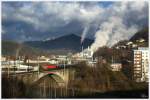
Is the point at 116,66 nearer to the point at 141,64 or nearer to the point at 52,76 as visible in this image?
the point at 141,64

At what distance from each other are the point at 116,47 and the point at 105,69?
378mm

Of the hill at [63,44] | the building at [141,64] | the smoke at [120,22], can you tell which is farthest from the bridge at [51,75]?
the building at [141,64]

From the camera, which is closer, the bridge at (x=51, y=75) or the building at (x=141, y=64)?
the building at (x=141, y=64)

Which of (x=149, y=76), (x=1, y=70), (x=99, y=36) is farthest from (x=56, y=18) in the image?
(x=149, y=76)

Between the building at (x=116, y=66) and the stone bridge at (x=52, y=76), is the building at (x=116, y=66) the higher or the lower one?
the higher one

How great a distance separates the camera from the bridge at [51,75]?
640cm

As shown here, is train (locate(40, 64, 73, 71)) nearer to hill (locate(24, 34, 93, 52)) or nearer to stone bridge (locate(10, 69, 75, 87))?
stone bridge (locate(10, 69, 75, 87))

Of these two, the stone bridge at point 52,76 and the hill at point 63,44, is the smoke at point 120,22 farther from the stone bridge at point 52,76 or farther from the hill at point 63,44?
the stone bridge at point 52,76

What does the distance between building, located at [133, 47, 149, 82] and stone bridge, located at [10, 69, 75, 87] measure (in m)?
0.96

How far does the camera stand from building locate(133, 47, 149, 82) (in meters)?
6.26

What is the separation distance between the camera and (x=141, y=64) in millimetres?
6336

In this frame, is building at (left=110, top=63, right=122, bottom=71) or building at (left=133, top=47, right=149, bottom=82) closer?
building at (left=133, top=47, right=149, bottom=82)

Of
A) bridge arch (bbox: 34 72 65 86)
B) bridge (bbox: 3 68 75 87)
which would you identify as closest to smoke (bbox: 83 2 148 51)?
bridge (bbox: 3 68 75 87)

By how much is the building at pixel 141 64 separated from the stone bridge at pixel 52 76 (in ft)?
3.14
